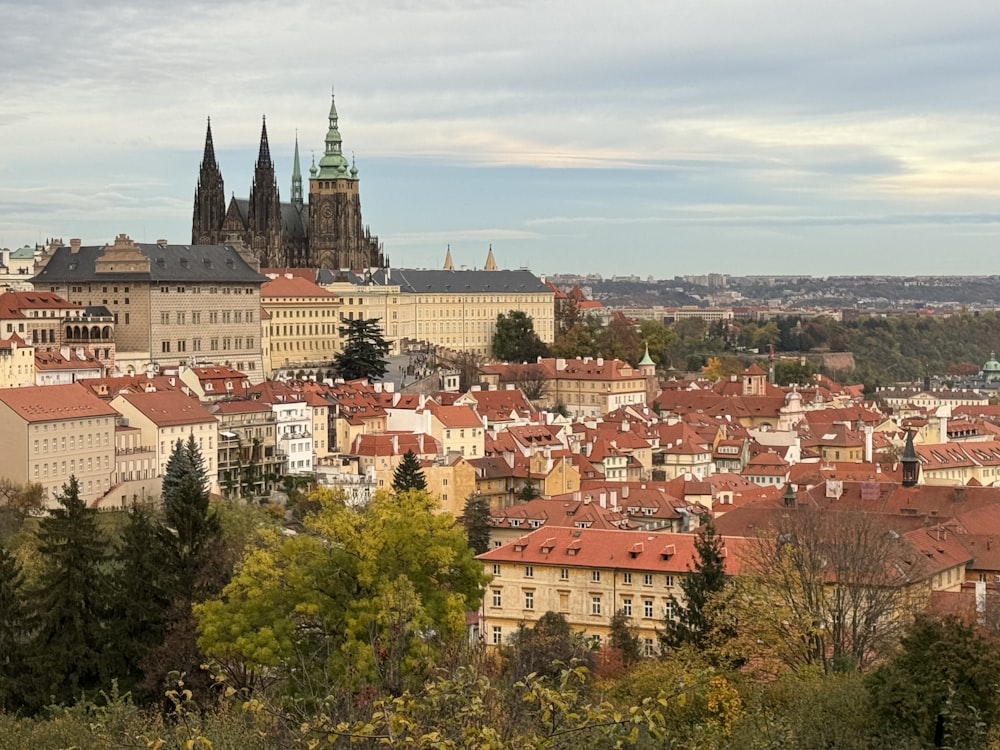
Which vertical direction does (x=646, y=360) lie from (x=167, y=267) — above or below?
below

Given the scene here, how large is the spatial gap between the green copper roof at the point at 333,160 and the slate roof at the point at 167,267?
35591 millimetres

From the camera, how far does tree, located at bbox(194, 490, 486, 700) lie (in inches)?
→ 1099

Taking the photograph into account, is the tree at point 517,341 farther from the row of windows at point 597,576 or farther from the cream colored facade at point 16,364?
the row of windows at point 597,576

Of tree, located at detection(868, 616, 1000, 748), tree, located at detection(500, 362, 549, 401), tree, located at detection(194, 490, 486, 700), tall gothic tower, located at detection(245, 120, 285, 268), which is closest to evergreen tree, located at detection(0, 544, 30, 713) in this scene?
tree, located at detection(194, 490, 486, 700)

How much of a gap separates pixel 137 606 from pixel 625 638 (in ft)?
33.9

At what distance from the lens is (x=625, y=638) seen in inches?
1468

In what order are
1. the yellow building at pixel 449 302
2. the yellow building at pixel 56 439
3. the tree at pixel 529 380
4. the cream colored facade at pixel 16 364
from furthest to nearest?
the yellow building at pixel 449 302 → the tree at pixel 529 380 → the cream colored facade at pixel 16 364 → the yellow building at pixel 56 439

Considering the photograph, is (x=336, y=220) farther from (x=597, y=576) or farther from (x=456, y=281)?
(x=597, y=576)

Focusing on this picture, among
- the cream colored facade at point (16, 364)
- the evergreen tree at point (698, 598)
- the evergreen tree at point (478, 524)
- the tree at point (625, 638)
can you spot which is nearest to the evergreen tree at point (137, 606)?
the tree at point (625, 638)

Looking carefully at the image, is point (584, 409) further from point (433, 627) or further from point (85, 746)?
point (85, 746)

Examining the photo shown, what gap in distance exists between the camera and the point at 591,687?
2606cm

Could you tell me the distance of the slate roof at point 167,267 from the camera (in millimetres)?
86750

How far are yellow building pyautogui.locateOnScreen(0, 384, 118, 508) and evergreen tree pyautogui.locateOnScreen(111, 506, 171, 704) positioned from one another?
23348 millimetres

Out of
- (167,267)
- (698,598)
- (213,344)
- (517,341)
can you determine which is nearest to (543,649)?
(698,598)
